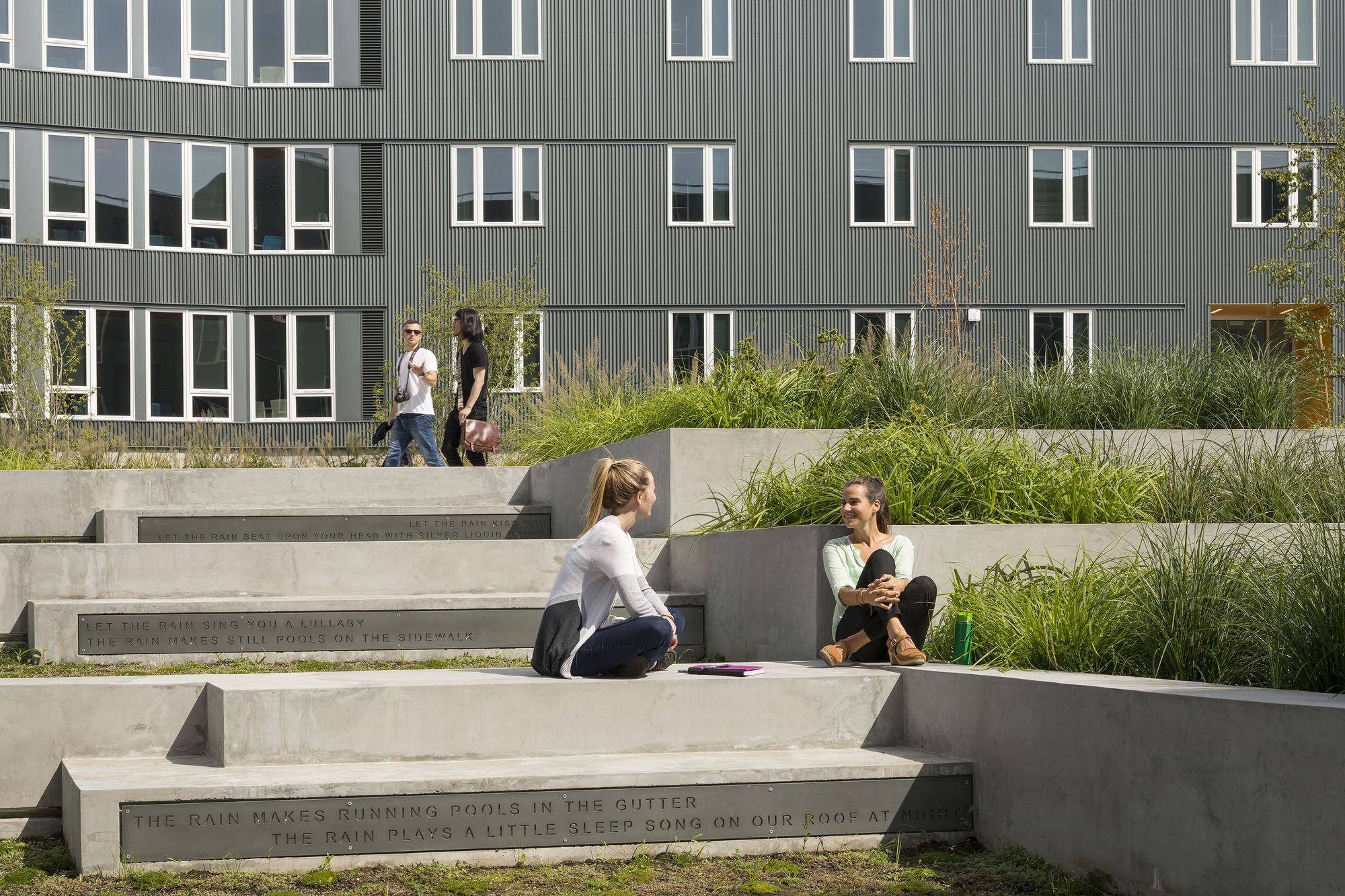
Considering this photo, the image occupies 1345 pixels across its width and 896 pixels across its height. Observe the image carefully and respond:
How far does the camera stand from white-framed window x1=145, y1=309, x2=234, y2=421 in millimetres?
25875

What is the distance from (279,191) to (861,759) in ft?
76.2

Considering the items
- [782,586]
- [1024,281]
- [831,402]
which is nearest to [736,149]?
[1024,281]

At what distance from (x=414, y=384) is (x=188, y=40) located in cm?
1631

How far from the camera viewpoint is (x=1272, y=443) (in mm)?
9133

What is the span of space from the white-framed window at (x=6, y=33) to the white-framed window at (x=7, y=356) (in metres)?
6.18

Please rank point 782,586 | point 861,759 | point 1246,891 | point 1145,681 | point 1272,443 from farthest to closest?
point 1272,443, point 782,586, point 861,759, point 1145,681, point 1246,891

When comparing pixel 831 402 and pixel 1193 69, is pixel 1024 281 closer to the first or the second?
pixel 1193 69

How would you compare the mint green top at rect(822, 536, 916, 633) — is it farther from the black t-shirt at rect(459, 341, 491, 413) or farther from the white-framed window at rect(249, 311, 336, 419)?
the white-framed window at rect(249, 311, 336, 419)

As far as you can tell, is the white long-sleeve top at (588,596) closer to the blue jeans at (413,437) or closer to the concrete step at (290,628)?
the concrete step at (290,628)

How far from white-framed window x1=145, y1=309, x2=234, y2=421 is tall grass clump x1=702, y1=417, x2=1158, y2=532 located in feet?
66.1

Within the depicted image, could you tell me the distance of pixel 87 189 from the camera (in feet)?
84.3

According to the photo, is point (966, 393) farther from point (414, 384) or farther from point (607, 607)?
point (414, 384)

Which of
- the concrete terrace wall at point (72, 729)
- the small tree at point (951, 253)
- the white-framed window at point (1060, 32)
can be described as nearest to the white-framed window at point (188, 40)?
the small tree at point (951, 253)

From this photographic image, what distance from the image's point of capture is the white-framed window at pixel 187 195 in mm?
26031
